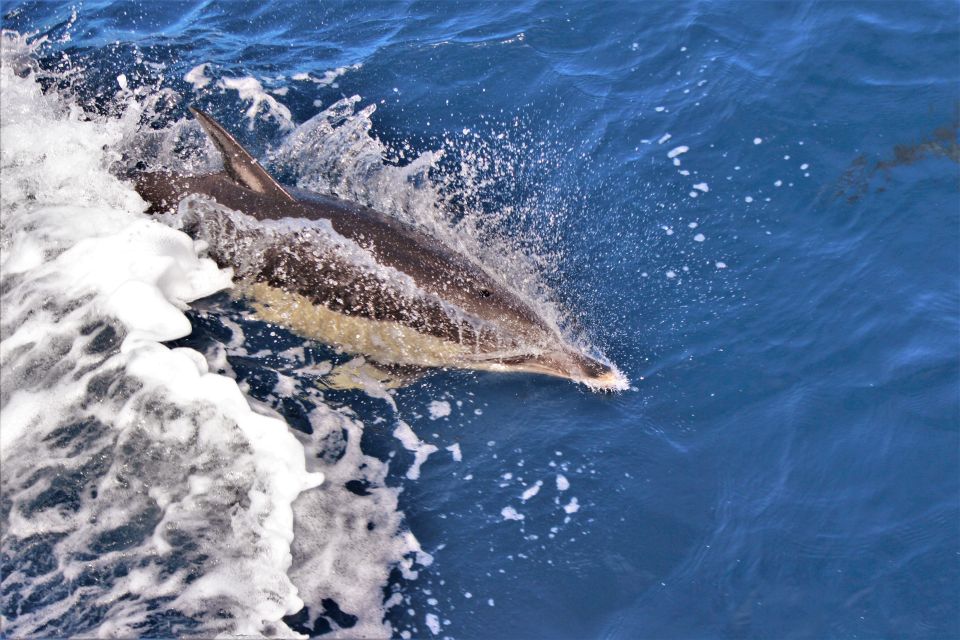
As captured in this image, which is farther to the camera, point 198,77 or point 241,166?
point 198,77

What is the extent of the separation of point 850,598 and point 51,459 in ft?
19.7

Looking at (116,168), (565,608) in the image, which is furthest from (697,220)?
(116,168)

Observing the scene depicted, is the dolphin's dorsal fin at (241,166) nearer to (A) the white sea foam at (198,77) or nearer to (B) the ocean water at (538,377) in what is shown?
(B) the ocean water at (538,377)

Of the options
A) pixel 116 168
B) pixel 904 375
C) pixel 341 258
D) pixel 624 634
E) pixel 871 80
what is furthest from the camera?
pixel 871 80

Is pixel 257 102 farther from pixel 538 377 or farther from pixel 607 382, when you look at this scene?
pixel 607 382

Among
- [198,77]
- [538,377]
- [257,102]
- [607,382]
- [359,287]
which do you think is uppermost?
[198,77]

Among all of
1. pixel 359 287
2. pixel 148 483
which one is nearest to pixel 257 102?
pixel 359 287

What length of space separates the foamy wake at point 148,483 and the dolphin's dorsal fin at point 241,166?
109cm

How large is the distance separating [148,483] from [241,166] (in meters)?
3.07

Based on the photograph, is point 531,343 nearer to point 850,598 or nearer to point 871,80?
point 850,598

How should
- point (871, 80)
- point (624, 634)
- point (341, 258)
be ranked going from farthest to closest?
point (871, 80)
point (341, 258)
point (624, 634)

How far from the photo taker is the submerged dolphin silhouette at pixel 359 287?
7.79 meters

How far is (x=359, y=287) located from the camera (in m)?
7.79

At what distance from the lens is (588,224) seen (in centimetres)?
873
